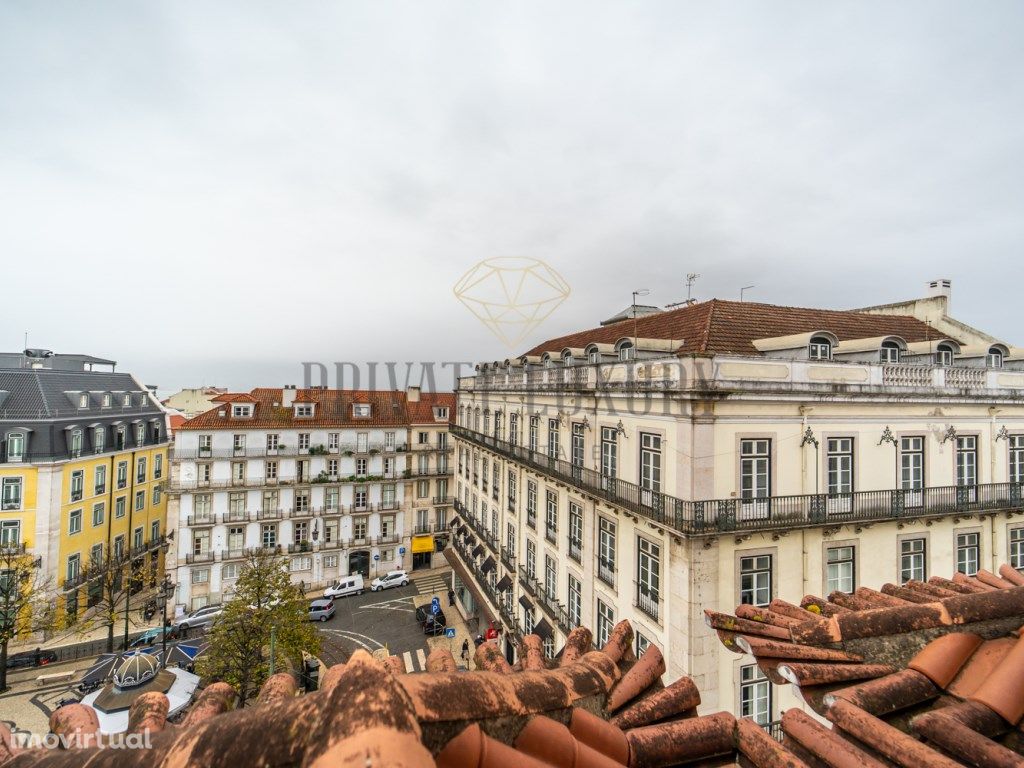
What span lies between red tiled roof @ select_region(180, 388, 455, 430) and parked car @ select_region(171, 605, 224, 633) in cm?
1158

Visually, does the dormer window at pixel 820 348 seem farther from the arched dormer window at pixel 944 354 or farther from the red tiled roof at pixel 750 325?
the arched dormer window at pixel 944 354

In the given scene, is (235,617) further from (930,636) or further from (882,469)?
(882,469)

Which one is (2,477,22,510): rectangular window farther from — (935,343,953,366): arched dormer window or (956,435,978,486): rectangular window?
(935,343,953,366): arched dormer window

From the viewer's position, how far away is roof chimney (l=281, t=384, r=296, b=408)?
35.4m

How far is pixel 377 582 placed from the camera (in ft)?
111

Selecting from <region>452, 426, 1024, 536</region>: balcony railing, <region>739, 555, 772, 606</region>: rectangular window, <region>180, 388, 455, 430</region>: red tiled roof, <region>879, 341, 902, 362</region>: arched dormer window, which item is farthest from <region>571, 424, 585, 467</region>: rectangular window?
<region>180, 388, 455, 430</region>: red tiled roof

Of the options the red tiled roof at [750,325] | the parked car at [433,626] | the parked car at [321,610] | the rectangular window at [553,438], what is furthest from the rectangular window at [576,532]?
the parked car at [321,610]

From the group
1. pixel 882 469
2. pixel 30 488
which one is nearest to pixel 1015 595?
pixel 882 469

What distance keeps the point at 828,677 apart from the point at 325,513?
34.9m

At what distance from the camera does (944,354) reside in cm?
1678

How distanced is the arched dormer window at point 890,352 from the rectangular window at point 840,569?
254 inches

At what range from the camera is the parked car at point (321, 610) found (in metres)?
28.3

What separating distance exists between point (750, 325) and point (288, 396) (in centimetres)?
3198

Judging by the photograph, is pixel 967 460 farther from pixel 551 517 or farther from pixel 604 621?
pixel 551 517
